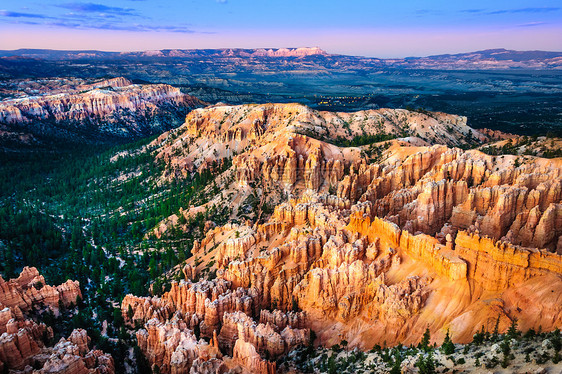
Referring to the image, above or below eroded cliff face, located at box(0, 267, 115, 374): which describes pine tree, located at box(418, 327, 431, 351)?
above

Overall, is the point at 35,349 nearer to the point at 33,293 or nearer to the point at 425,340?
the point at 33,293

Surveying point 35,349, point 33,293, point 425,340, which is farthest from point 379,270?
point 33,293

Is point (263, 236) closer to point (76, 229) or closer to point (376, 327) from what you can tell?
point (376, 327)

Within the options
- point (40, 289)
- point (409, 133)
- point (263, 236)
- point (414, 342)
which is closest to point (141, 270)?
point (40, 289)

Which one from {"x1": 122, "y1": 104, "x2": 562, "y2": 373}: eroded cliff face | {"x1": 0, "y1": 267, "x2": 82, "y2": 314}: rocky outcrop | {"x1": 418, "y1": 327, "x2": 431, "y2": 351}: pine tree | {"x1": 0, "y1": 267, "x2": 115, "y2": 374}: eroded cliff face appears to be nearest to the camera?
{"x1": 0, "y1": 267, "x2": 115, "y2": 374}: eroded cliff face

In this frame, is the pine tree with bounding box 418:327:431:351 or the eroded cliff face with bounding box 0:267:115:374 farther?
the pine tree with bounding box 418:327:431:351

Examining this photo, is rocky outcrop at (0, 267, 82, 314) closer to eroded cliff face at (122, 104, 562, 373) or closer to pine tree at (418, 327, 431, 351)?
eroded cliff face at (122, 104, 562, 373)

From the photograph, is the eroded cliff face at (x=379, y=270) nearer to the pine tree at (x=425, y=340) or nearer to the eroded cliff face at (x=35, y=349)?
the pine tree at (x=425, y=340)

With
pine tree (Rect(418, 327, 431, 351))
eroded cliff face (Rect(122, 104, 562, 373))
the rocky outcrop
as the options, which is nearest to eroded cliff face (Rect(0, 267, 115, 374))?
the rocky outcrop

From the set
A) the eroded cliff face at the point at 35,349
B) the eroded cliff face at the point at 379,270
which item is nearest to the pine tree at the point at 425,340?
the eroded cliff face at the point at 379,270
